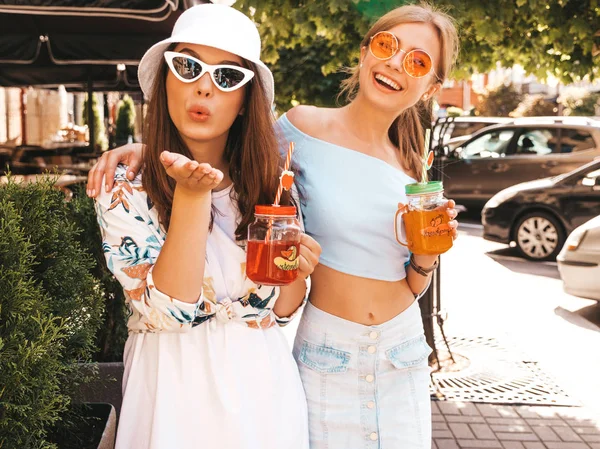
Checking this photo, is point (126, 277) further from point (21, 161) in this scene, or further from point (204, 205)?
point (21, 161)

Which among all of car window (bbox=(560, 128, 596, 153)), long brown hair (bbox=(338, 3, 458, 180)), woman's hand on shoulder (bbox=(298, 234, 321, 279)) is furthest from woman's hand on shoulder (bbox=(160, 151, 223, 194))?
car window (bbox=(560, 128, 596, 153))

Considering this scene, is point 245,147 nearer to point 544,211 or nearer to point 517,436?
point 517,436

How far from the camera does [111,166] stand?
200cm

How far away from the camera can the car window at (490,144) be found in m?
14.0

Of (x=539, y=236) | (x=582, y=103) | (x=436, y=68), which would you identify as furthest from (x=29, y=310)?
(x=582, y=103)

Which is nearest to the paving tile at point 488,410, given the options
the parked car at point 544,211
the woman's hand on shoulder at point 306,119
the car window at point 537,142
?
the woman's hand on shoulder at point 306,119

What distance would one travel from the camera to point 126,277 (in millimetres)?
1841

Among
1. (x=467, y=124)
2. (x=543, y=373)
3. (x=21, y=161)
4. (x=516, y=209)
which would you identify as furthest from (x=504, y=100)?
(x=543, y=373)

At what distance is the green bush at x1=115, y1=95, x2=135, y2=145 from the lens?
90.8ft

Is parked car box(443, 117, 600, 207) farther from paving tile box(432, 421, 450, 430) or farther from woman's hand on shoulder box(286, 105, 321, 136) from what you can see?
woman's hand on shoulder box(286, 105, 321, 136)

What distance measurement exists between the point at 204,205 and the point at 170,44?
22.1 inches

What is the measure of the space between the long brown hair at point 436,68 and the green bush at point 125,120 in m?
25.6

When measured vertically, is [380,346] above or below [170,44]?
below

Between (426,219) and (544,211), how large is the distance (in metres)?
8.84
